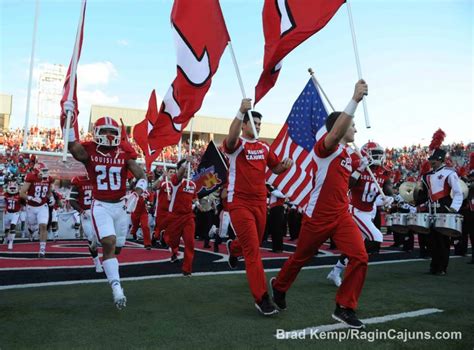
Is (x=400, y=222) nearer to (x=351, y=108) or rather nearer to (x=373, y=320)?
(x=373, y=320)

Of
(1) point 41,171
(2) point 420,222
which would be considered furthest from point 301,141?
(1) point 41,171

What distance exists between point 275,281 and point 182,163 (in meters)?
4.00

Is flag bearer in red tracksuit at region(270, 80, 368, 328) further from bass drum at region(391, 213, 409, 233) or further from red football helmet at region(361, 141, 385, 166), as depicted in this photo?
bass drum at region(391, 213, 409, 233)

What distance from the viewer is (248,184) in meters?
5.73

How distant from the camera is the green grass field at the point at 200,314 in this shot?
4102mm

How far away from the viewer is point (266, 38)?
621cm

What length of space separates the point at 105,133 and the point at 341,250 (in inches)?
127

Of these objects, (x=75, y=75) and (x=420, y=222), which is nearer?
(x=75, y=75)

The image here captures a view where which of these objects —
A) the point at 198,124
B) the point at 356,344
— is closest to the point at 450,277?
the point at 356,344

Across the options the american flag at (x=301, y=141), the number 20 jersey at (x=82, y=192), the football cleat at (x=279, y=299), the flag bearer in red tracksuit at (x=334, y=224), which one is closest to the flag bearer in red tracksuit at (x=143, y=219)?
the number 20 jersey at (x=82, y=192)

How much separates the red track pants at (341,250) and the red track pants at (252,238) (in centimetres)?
27

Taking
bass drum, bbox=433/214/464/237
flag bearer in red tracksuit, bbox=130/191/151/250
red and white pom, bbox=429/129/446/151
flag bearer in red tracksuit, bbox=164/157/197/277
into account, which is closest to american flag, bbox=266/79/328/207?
flag bearer in red tracksuit, bbox=164/157/197/277

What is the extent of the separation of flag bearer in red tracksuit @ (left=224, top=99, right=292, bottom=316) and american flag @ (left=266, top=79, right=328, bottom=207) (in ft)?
6.76

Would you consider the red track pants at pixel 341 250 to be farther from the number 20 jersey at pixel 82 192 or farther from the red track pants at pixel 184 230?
the number 20 jersey at pixel 82 192
